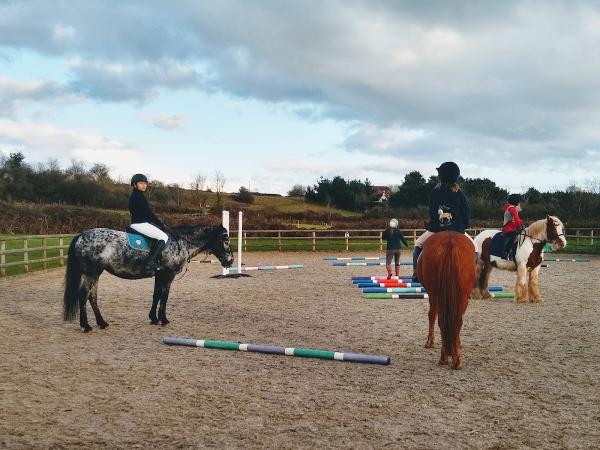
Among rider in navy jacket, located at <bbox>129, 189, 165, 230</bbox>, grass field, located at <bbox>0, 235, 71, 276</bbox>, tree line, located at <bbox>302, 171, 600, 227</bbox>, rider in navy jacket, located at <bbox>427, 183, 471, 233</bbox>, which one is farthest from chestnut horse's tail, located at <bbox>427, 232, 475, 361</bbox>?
tree line, located at <bbox>302, 171, 600, 227</bbox>

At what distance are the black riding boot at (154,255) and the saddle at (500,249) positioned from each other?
23.1 feet

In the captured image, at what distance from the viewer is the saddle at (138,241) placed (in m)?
7.81

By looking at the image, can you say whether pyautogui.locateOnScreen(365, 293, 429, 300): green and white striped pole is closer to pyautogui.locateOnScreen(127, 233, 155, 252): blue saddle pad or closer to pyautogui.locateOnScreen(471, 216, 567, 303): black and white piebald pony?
pyautogui.locateOnScreen(471, 216, 567, 303): black and white piebald pony

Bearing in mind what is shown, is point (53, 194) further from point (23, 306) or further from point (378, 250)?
point (23, 306)

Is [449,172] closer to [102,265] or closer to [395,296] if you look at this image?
[395,296]

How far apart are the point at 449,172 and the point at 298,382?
10.4 ft

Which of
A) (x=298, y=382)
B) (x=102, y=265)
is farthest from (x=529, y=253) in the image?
(x=102, y=265)

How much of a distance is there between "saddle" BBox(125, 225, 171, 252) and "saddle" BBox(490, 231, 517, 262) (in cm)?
721

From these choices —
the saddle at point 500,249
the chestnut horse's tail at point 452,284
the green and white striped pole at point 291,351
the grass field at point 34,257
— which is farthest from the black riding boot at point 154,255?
the grass field at point 34,257

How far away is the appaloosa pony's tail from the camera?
7715 mm

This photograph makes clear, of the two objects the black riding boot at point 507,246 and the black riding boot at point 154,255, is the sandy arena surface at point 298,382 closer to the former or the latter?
the black riding boot at point 154,255

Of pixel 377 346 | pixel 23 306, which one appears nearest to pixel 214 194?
pixel 23 306

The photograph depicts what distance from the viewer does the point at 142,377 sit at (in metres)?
5.48

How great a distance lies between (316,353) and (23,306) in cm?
718
